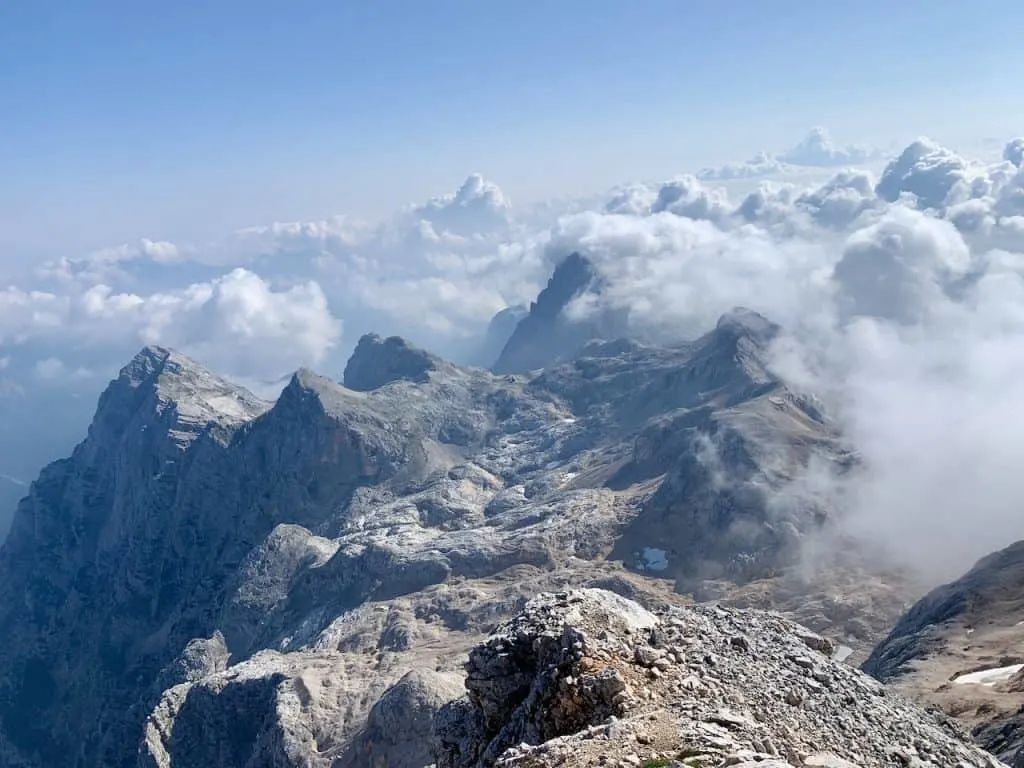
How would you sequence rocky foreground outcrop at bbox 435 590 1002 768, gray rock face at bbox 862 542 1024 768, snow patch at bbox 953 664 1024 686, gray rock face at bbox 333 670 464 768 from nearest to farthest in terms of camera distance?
rocky foreground outcrop at bbox 435 590 1002 768, gray rock face at bbox 862 542 1024 768, snow patch at bbox 953 664 1024 686, gray rock face at bbox 333 670 464 768

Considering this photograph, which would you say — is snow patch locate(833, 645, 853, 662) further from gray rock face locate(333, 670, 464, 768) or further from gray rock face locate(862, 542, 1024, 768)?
gray rock face locate(333, 670, 464, 768)

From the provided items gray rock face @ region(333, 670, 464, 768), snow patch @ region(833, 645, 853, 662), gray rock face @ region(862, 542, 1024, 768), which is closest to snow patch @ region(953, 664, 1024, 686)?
gray rock face @ region(862, 542, 1024, 768)

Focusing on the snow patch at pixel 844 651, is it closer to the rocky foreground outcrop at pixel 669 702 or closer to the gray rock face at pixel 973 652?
the gray rock face at pixel 973 652

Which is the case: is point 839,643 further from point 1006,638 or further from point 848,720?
point 848,720

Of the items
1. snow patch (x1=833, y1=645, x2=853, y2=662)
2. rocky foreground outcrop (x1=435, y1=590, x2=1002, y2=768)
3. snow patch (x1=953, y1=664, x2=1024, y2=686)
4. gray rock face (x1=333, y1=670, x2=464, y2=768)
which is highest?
rocky foreground outcrop (x1=435, y1=590, x2=1002, y2=768)

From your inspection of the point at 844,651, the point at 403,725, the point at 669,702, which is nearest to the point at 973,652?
the point at 844,651

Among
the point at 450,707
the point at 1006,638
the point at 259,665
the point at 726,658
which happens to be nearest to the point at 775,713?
the point at 726,658
